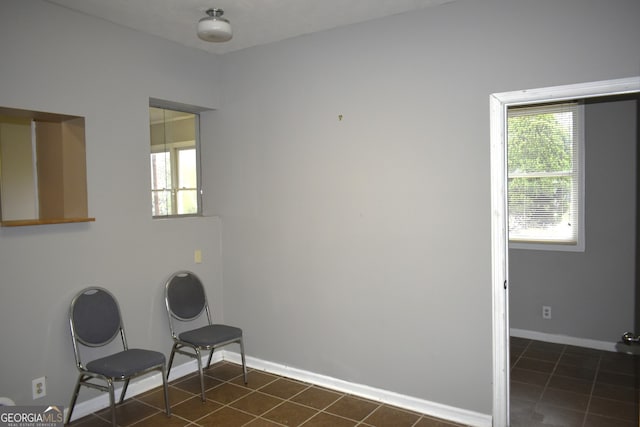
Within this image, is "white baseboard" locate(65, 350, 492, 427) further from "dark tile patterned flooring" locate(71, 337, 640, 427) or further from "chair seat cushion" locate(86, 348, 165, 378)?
"chair seat cushion" locate(86, 348, 165, 378)

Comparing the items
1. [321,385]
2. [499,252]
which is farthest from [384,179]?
[321,385]

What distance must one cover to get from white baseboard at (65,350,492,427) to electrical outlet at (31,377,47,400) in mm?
210

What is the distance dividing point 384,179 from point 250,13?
4.65 ft

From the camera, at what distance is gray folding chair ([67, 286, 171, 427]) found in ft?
9.17

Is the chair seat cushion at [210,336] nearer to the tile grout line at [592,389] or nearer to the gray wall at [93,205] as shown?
the gray wall at [93,205]

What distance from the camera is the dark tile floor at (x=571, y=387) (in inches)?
120

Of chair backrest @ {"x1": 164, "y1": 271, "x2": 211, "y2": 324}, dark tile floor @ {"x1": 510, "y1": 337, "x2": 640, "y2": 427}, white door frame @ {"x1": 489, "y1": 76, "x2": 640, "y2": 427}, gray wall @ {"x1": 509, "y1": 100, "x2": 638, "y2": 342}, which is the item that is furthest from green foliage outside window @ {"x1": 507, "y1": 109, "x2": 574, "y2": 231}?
chair backrest @ {"x1": 164, "y1": 271, "x2": 211, "y2": 324}

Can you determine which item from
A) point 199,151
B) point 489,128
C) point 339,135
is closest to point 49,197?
point 199,151

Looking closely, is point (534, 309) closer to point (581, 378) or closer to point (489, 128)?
point (581, 378)

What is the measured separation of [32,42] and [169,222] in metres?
1.50

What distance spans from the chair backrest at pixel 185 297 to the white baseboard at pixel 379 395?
63 centimetres

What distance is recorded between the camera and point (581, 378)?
144 inches

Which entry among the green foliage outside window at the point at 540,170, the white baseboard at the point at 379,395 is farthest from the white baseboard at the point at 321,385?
the green foliage outside window at the point at 540,170

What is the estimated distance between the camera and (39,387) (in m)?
2.87
